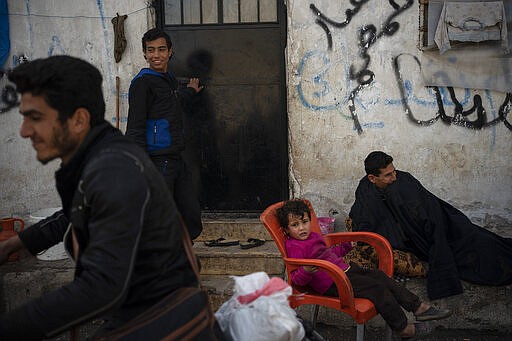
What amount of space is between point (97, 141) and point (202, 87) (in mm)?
3751

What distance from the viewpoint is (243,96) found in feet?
18.1

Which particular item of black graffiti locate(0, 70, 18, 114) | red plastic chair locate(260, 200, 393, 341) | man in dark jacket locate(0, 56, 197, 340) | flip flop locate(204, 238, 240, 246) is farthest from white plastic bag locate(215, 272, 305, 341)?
black graffiti locate(0, 70, 18, 114)

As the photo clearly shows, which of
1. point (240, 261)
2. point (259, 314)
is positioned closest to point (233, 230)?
point (240, 261)

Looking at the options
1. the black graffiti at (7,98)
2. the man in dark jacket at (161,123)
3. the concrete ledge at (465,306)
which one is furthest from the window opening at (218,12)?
the concrete ledge at (465,306)

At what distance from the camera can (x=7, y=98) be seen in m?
5.53

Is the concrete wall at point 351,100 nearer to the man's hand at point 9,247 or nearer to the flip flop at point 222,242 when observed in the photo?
the flip flop at point 222,242

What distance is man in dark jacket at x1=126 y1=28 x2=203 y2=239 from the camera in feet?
13.9

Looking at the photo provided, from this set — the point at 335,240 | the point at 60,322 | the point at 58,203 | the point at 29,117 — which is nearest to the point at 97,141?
the point at 29,117

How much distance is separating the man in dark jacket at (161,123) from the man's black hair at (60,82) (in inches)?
97.5

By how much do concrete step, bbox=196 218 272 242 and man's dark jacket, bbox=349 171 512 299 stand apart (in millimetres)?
1060

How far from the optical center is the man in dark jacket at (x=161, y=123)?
4.24 metres

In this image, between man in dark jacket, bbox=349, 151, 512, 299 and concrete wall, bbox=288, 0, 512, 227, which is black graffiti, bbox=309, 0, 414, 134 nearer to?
concrete wall, bbox=288, 0, 512, 227

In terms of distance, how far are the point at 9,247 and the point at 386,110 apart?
376 cm

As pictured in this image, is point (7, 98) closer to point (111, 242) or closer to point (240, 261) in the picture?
point (240, 261)
